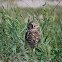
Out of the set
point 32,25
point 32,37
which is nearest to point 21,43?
point 32,37

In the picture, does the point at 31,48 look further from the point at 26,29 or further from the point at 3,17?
the point at 3,17

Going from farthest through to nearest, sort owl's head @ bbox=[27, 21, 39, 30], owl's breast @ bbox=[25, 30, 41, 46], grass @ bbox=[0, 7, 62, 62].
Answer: owl's head @ bbox=[27, 21, 39, 30] → owl's breast @ bbox=[25, 30, 41, 46] → grass @ bbox=[0, 7, 62, 62]

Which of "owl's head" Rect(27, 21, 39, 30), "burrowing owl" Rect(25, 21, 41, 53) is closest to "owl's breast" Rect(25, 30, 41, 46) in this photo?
"burrowing owl" Rect(25, 21, 41, 53)

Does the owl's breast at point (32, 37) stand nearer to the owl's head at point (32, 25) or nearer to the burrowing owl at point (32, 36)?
the burrowing owl at point (32, 36)

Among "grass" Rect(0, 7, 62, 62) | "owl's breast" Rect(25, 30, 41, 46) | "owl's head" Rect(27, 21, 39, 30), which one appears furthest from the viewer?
→ "owl's head" Rect(27, 21, 39, 30)

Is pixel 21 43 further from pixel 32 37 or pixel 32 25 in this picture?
pixel 32 25

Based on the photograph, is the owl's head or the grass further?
the owl's head

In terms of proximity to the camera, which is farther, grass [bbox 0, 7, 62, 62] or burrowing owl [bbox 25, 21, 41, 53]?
burrowing owl [bbox 25, 21, 41, 53]

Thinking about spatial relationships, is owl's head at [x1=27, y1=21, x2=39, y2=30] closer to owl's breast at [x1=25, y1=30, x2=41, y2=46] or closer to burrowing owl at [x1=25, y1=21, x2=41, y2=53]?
burrowing owl at [x1=25, y1=21, x2=41, y2=53]

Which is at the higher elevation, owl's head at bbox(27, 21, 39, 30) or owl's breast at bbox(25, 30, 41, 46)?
owl's head at bbox(27, 21, 39, 30)

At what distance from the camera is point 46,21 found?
12.6ft

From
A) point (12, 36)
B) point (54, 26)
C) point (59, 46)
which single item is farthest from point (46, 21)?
point (12, 36)

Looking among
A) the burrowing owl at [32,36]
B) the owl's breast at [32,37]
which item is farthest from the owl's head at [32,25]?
the owl's breast at [32,37]

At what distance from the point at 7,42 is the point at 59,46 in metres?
1.13
